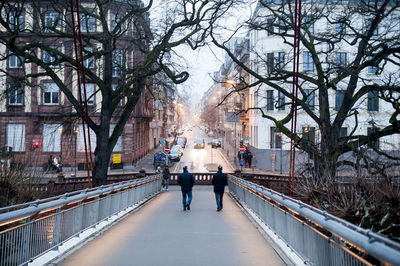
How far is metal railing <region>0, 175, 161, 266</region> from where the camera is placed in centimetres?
654

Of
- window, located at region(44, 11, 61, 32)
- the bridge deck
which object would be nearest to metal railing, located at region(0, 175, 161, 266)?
the bridge deck

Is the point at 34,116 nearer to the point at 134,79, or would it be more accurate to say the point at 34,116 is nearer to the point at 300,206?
the point at 134,79

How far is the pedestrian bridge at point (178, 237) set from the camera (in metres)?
5.99

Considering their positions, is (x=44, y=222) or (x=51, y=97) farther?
(x=51, y=97)

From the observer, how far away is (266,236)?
11078 mm

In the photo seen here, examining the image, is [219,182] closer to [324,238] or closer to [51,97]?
[324,238]

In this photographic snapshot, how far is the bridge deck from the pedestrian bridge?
0.02 meters

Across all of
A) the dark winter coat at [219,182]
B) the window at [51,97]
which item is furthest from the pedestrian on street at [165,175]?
the window at [51,97]

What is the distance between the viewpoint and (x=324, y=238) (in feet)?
21.1

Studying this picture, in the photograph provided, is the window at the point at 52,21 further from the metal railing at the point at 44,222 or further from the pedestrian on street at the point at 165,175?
the pedestrian on street at the point at 165,175

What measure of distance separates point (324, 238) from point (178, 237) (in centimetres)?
497

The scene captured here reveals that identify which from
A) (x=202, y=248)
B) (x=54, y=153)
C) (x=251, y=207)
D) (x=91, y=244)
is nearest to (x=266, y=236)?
(x=202, y=248)

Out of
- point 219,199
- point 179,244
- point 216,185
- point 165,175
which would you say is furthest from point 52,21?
point 179,244

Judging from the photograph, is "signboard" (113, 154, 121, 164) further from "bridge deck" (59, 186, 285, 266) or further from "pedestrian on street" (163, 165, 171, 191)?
"bridge deck" (59, 186, 285, 266)
